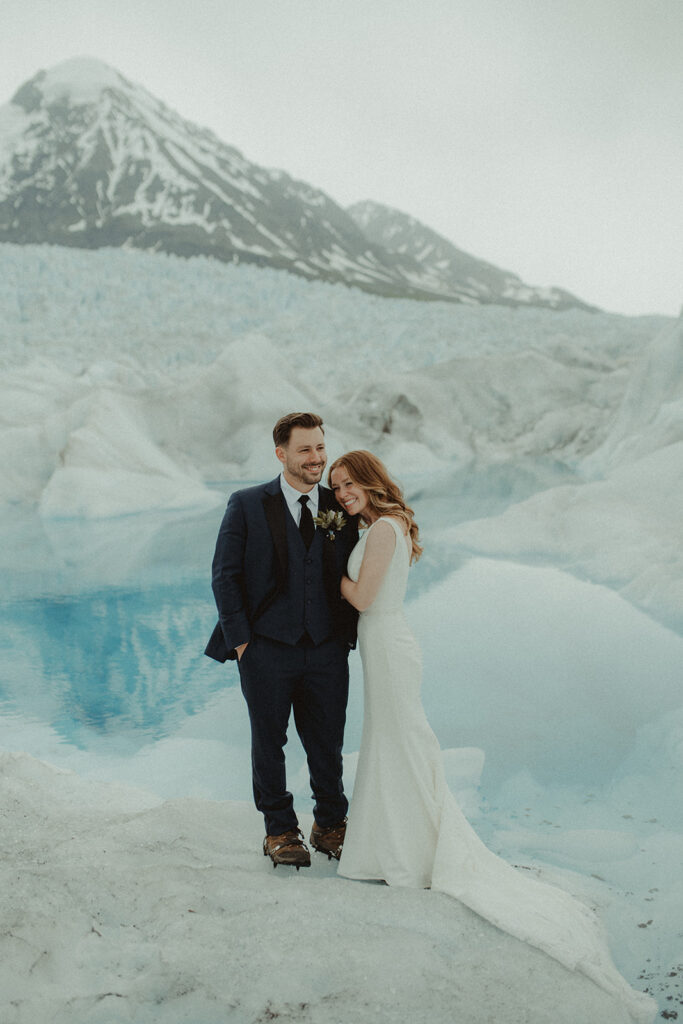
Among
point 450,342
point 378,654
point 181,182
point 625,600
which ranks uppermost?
point 181,182

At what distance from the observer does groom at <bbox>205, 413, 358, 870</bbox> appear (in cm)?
220

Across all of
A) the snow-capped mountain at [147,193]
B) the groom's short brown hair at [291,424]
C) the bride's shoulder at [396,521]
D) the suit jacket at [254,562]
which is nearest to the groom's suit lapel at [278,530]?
the suit jacket at [254,562]

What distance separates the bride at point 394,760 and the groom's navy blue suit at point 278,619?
8cm

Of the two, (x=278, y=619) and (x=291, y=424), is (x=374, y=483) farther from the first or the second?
(x=278, y=619)

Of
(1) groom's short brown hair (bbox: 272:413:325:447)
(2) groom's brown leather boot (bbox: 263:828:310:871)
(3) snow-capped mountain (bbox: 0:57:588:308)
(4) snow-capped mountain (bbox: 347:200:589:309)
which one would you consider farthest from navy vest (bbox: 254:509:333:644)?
(4) snow-capped mountain (bbox: 347:200:589:309)

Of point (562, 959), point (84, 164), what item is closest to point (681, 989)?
point (562, 959)

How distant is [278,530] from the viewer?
7.26 ft

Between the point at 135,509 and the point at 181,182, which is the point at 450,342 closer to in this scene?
the point at 135,509

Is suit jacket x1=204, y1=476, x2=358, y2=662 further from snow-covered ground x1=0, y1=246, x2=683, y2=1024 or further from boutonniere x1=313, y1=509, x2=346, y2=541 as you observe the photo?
snow-covered ground x1=0, y1=246, x2=683, y2=1024

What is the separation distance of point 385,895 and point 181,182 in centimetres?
6856

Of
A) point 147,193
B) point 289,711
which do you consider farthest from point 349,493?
point 147,193

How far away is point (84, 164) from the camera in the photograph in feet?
214

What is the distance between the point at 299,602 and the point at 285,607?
0.04 metres

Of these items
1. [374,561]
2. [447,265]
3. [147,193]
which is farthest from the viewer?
[447,265]
